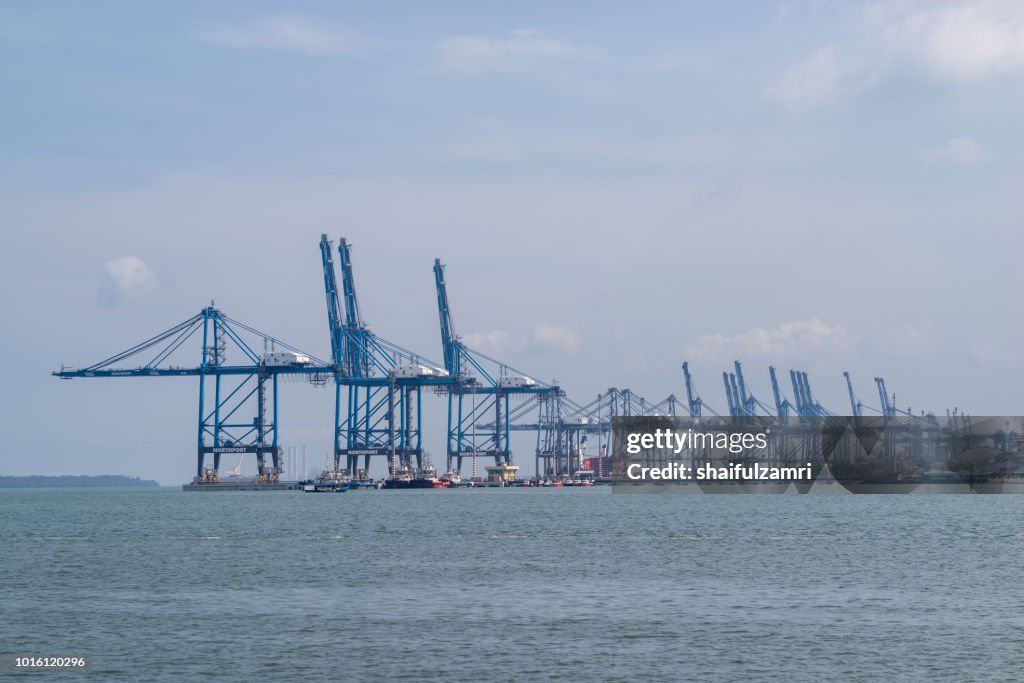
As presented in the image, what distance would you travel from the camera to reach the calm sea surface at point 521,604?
93.4ft

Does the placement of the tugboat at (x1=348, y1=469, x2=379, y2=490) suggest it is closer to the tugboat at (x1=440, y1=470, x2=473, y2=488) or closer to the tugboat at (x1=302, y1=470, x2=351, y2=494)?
the tugboat at (x1=302, y1=470, x2=351, y2=494)

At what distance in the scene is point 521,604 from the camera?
3756 centimetres

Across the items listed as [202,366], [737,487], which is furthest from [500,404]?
[202,366]

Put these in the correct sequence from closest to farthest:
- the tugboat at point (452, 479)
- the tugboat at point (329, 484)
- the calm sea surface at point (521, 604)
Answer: the calm sea surface at point (521, 604) → the tugboat at point (329, 484) → the tugboat at point (452, 479)

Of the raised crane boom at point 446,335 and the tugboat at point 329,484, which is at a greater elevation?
the raised crane boom at point 446,335

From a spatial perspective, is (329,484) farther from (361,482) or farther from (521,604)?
(521,604)

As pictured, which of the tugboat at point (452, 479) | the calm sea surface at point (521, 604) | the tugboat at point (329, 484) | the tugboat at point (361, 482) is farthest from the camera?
the tugboat at point (452, 479)

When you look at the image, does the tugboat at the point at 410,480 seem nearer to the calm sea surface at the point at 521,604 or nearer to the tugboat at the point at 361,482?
the tugboat at the point at 361,482

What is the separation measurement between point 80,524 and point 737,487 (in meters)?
103

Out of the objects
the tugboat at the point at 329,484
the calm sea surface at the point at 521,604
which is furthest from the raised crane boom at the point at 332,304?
the calm sea surface at the point at 521,604

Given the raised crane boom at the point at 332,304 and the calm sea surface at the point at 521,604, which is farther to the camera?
the raised crane boom at the point at 332,304

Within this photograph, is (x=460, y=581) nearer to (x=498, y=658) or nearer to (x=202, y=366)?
(x=498, y=658)

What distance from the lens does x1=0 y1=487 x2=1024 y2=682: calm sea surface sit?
28.5m

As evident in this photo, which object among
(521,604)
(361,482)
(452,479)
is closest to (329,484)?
(361,482)
